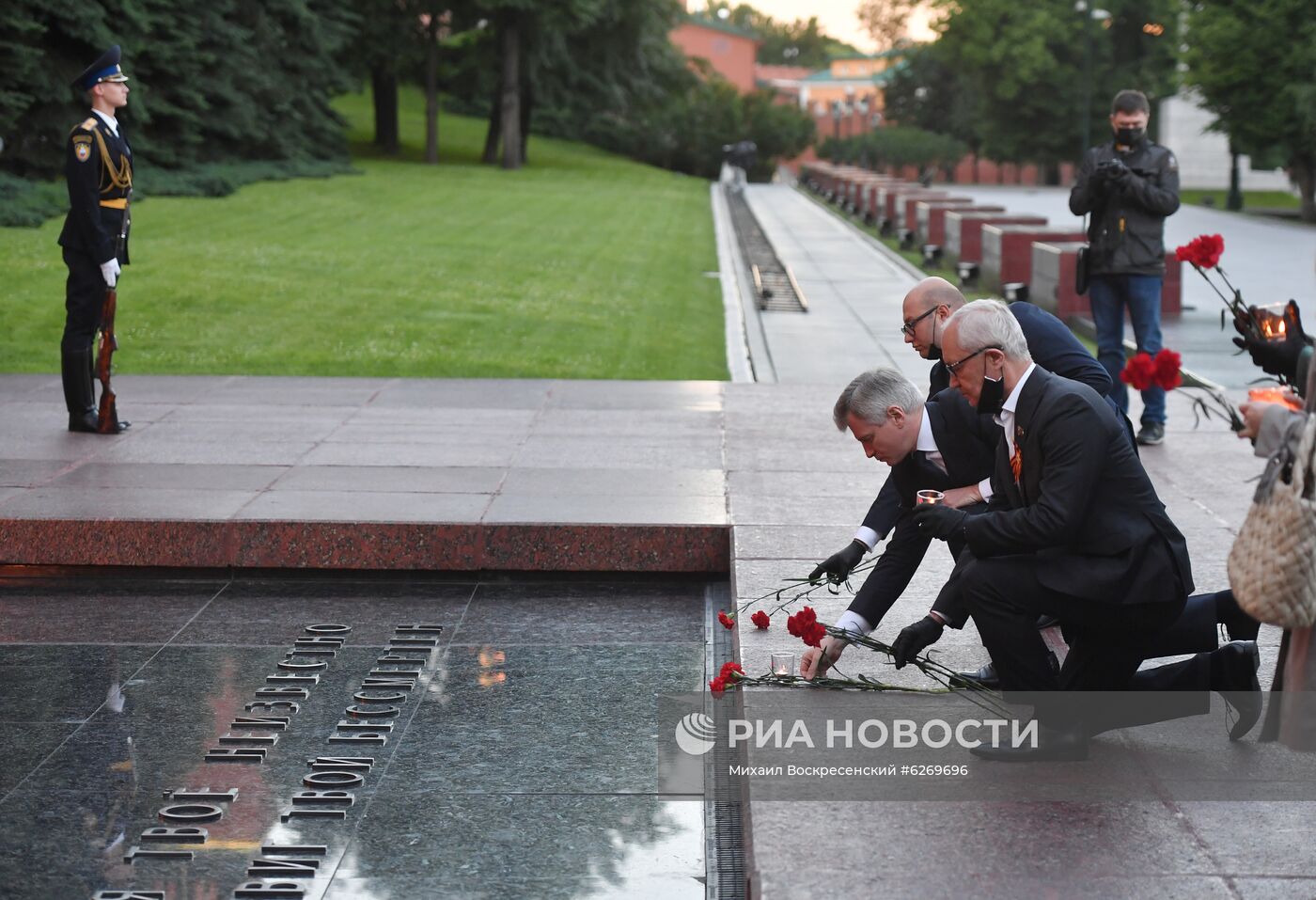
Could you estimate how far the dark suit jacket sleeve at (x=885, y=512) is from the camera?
5.49 meters

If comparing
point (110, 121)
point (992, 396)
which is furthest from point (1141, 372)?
point (110, 121)

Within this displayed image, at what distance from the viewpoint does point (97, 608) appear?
7.02 metres

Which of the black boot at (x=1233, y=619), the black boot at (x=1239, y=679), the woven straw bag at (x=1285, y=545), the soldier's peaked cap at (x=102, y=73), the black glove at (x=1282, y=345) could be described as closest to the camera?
the woven straw bag at (x=1285, y=545)

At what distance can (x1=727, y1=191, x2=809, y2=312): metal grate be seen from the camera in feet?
65.7

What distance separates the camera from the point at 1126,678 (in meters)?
4.79

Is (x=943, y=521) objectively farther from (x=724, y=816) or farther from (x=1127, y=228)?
(x=1127, y=228)

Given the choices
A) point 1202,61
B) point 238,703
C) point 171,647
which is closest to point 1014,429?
point 238,703

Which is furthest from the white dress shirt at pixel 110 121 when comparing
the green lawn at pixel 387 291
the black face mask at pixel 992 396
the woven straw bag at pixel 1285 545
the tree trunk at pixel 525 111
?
the tree trunk at pixel 525 111

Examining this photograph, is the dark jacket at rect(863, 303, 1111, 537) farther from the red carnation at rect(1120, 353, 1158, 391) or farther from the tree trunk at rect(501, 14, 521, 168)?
the tree trunk at rect(501, 14, 521, 168)

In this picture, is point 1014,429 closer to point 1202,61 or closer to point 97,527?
point 97,527

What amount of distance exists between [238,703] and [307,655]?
58 cm

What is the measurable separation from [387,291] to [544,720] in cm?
1292

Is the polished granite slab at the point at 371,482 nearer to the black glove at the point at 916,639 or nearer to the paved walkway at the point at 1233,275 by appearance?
the black glove at the point at 916,639

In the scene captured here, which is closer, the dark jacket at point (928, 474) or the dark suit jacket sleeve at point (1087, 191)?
the dark jacket at point (928, 474)
